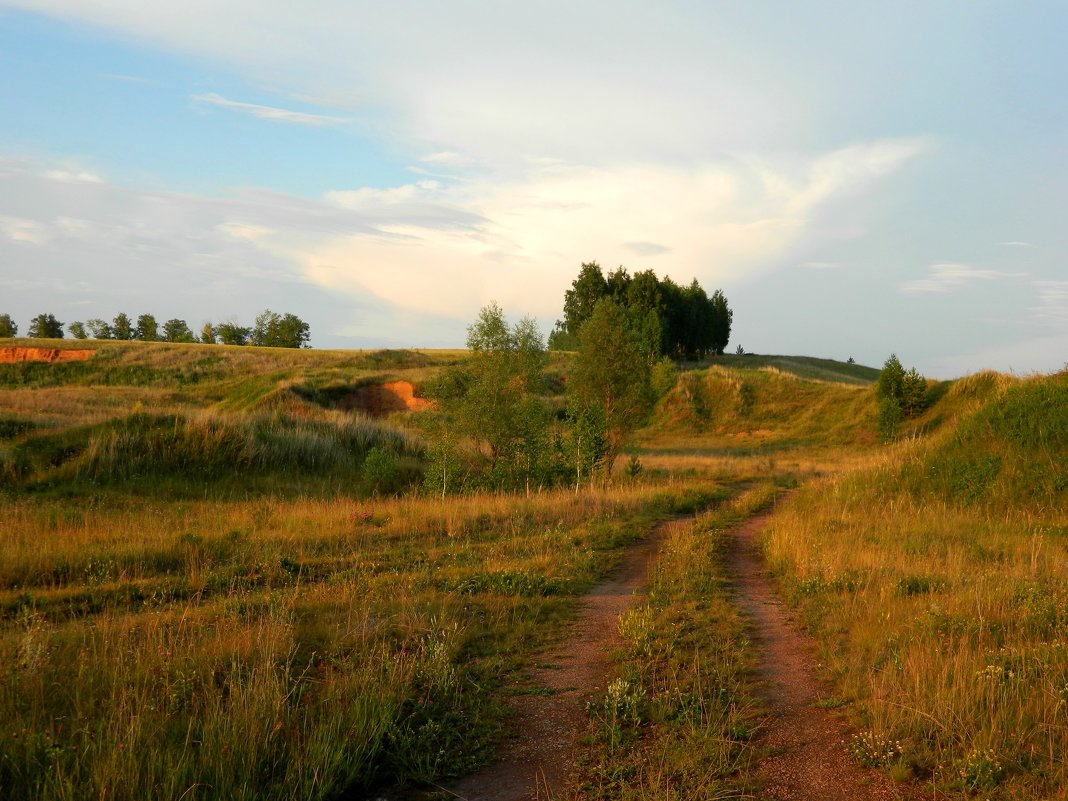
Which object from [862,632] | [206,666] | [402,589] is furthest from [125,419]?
[862,632]

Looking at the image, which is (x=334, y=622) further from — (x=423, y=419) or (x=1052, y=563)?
(x=423, y=419)

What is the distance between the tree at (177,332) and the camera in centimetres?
10219

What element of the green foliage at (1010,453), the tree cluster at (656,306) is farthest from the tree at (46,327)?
the green foliage at (1010,453)

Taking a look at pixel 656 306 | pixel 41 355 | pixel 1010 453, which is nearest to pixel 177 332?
pixel 41 355

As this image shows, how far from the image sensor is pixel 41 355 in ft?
199

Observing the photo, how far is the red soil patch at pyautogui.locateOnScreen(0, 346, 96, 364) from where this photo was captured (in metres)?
60.2

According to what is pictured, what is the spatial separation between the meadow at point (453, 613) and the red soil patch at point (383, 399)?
24.7 metres

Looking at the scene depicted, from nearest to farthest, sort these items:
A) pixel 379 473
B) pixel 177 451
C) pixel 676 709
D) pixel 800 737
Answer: pixel 800 737
pixel 676 709
pixel 177 451
pixel 379 473

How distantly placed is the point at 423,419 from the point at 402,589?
433 inches

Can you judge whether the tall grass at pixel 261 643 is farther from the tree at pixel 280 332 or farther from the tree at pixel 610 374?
the tree at pixel 280 332

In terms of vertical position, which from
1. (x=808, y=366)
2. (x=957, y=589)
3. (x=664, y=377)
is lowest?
(x=957, y=589)

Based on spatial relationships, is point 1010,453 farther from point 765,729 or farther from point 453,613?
point 453,613

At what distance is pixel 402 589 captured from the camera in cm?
881

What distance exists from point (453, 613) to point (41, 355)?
6804cm
